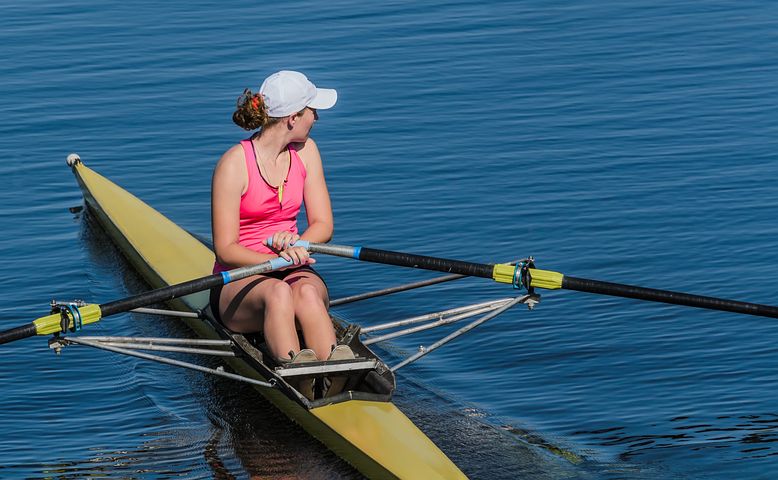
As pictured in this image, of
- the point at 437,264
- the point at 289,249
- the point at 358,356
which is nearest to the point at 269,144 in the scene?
the point at 289,249

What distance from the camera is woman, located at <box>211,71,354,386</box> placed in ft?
24.0

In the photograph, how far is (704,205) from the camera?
12.4 meters

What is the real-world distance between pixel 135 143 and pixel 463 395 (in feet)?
26.5

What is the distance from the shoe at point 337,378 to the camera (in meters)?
7.27

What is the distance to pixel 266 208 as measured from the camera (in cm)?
764

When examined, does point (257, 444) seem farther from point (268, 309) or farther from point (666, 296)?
point (666, 296)

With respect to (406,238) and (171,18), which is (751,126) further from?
(171,18)

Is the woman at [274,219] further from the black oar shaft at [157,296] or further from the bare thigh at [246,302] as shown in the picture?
the black oar shaft at [157,296]

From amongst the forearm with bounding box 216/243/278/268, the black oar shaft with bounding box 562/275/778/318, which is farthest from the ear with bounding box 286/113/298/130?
the black oar shaft with bounding box 562/275/778/318

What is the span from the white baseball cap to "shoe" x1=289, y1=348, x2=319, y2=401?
136cm

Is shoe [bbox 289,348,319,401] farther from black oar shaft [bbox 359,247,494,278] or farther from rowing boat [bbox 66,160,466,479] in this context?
black oar shaft [bbox 359,247,494,278]

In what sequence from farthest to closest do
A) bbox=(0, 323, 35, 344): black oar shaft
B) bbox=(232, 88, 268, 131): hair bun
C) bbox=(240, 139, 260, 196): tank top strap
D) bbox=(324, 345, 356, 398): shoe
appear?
bbox=(240, 139, 260, 196): tank top strap → bbox=(232, 88, 268, 131): hair bun → bbox=(324, 345, 356, 398): shoe → bbox=(0, 323, 35, 344): black oar shaft

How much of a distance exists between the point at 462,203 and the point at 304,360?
5.74 m

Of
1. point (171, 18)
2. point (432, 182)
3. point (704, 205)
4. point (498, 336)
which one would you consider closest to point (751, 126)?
point (704, 205)
